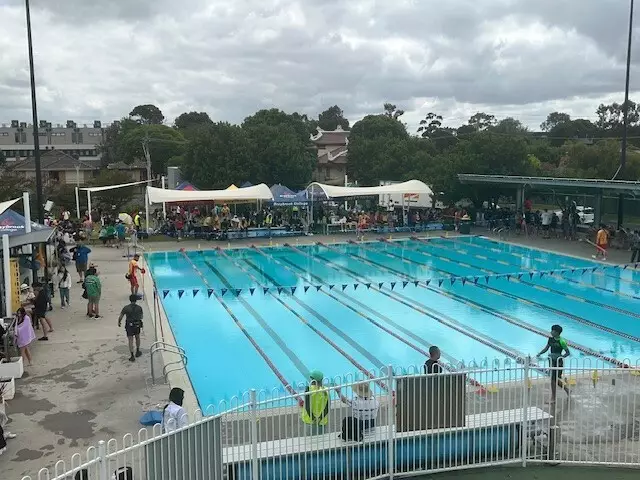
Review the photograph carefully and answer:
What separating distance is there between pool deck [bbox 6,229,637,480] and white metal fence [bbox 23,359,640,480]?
499mm

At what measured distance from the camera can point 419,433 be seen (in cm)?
690

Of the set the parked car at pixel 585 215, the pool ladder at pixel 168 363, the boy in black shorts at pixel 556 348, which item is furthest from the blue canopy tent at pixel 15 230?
the parked car at pixel 585 215

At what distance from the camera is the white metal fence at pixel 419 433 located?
6.35 m

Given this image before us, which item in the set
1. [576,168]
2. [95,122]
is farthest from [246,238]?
[95,122]

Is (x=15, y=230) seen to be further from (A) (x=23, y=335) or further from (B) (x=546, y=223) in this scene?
(B) (x=546, y=223)

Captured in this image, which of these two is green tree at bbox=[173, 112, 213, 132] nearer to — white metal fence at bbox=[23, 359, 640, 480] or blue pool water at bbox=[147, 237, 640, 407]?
blue pool water at bbox=[147, 237, 640, 407]

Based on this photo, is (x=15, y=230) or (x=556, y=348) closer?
(x=556, y=348)

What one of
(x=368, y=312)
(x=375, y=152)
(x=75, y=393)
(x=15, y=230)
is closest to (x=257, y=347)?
(x=368, y=312)

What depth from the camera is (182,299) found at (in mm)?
17516

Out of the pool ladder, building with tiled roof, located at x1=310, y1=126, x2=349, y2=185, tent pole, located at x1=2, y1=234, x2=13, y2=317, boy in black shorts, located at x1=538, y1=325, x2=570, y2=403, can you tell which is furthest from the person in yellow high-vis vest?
building with tiled roof, located at x1=310, y1=126, x2=349, y2=185

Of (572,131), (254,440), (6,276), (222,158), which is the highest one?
(572,131)

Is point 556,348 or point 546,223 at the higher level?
point 546,223

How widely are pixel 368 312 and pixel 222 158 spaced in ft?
94.3

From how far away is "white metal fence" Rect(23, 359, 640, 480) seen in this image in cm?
635
